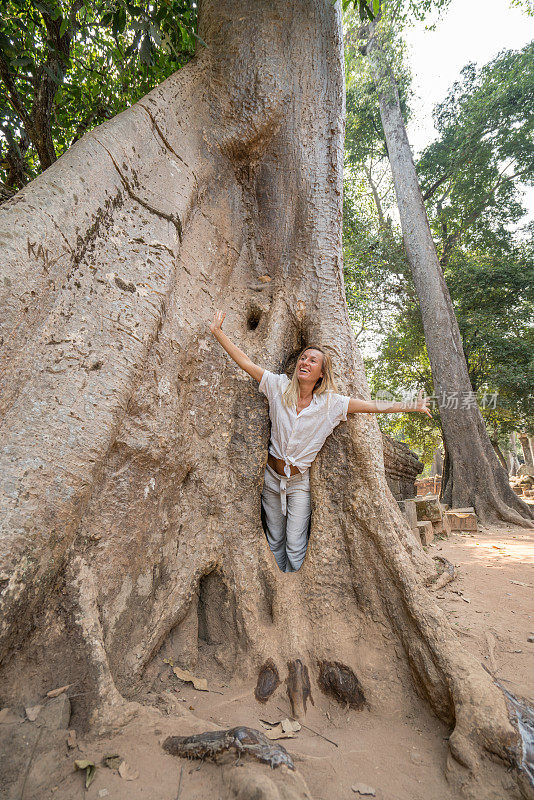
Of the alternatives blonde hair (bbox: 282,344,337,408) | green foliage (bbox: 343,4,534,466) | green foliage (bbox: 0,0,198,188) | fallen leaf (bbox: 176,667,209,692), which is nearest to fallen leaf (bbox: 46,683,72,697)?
fallen leaf (bbox: 176,667,209,692)

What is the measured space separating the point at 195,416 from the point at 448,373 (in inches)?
291

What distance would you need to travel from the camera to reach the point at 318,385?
276cm

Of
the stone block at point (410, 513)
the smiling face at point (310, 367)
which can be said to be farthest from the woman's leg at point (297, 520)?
the stone block at point (410, 513)

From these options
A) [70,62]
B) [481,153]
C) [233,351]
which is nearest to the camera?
[233,351]

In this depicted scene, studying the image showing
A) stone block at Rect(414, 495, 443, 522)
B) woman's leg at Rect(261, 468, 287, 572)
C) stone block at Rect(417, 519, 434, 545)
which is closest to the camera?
woman's leg at Rect(261, 468, 287, 572)

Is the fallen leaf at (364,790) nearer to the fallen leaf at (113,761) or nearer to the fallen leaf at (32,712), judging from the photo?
the fallen leaf at (113,761)

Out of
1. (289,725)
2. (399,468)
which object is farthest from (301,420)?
(399,468)

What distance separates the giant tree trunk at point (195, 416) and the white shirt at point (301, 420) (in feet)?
0.39

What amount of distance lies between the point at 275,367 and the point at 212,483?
2.87ft

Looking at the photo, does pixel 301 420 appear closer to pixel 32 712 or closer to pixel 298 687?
pixel 298 687

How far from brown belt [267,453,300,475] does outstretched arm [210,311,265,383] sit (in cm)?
53

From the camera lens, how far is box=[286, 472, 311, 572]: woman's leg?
102 inches

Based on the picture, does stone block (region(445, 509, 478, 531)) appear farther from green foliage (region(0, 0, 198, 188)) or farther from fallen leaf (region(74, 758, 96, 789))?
green foliage (region(0, 0, 198, 188))

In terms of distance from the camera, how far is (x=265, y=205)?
326 centimetres
